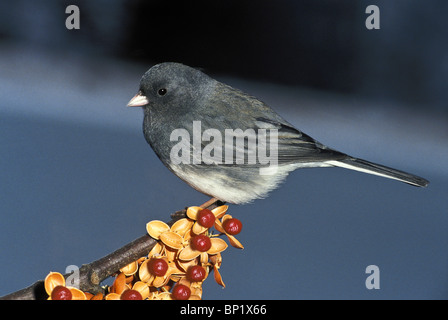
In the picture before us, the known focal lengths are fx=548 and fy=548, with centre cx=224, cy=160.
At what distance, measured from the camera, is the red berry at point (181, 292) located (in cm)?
94

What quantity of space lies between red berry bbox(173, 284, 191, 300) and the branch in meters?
0.10

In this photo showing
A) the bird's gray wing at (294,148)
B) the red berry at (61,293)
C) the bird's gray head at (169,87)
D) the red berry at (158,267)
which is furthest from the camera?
the bird's gray wing at (294,148)

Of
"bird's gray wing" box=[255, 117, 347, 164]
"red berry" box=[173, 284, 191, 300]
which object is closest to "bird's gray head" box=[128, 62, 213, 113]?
"bird's gray wing" box=[255, 117, 347, 164]

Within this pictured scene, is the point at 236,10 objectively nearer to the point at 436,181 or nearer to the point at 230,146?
the point at 436,181

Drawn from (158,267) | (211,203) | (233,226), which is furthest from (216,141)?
(158,267)

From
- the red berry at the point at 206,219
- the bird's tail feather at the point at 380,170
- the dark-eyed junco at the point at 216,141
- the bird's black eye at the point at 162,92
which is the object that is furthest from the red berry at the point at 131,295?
the bird's tail feather at the point at 380,170

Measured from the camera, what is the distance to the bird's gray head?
4.18 feet

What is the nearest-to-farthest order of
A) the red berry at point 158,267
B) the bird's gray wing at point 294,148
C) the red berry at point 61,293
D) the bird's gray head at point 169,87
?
the red berry at point 61,293 < the red berry at point 158,267 < the bird's gray head at point 169,87 < the bird's gray wing at point 294,148

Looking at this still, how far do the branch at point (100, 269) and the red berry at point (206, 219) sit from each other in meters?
0.10

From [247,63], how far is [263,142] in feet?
5.20

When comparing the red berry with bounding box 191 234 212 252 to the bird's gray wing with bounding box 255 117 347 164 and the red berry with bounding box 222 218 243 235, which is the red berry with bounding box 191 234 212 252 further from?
the bird's gray wing with bounding box 255 117 347 164

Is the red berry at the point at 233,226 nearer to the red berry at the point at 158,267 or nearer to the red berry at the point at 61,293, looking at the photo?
the red berry at the point at 158,267

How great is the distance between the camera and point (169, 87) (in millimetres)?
1302

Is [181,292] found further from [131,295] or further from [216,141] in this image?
[216,141]
